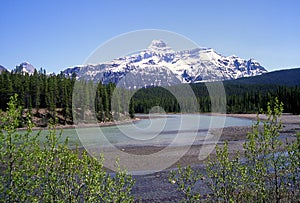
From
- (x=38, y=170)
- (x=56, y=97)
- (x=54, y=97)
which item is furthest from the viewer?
(x=56, y=97)

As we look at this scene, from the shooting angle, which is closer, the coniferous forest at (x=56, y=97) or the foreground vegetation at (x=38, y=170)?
the foreground vegetation at (x=38, y=170)

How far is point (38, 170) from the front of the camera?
28.1 ft

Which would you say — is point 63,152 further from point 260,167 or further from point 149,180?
point 149,180

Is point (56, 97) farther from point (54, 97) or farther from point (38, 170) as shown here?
point (38, 170)

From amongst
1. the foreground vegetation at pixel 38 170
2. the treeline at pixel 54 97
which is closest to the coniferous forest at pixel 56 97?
the treeline at pixel 54 97

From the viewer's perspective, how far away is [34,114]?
3964 inches

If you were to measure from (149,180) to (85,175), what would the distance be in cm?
1884

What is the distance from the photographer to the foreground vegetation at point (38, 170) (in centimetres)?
830

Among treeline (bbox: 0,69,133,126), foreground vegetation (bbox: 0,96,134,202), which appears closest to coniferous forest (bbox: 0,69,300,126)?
treeline (bbox: 0,69,133,126)

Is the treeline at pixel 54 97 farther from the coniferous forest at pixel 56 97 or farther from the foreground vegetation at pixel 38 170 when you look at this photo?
the foreground vegetation at pixel 38 170

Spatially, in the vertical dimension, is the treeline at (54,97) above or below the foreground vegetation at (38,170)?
above

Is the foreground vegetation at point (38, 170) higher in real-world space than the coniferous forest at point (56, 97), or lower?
lower

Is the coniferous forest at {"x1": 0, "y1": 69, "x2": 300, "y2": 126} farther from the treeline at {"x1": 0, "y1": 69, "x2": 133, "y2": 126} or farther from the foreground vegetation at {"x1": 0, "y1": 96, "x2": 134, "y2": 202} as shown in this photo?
the foreground vegetation at {"x1": 0, "y1": 96, "x2": 134, "y2": 202}

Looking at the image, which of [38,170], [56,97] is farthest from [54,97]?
[38,170]
